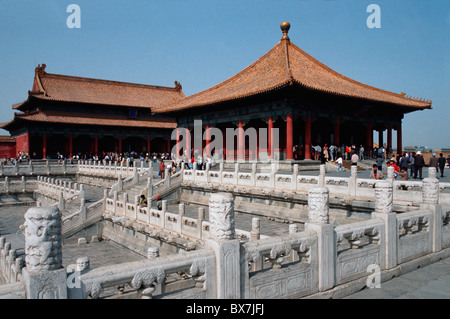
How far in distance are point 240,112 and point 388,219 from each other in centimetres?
A: 1946

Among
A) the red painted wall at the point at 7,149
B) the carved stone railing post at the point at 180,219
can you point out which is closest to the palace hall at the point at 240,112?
the red painted wall at the point at 7,149

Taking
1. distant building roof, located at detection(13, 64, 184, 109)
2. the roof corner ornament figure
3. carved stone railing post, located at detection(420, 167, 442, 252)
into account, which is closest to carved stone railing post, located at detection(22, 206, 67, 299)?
carved stone railing post, located at detection(420, 167, 442, 252)

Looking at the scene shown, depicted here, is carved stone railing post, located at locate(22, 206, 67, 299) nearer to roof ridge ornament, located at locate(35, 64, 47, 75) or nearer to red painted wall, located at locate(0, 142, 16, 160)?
roof ridge ornament, located at locate(35, 64, 47, 75)

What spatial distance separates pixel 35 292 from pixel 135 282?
3.04 feet

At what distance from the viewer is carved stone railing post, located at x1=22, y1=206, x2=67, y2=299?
10.4 feet

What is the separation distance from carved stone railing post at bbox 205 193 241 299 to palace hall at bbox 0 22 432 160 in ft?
53.8

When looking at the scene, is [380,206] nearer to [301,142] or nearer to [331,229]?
[331,229]

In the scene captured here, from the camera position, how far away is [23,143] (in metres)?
40.8

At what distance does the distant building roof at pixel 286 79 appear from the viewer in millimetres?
22203

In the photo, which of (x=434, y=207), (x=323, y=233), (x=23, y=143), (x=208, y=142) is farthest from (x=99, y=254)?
(x=23, y=143)

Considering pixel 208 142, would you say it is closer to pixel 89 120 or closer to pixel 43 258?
pixel 89 120
